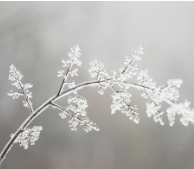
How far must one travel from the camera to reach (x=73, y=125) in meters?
1.63

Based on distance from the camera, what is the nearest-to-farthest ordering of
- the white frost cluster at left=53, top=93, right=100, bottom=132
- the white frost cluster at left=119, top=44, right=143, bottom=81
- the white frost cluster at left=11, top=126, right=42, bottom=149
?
1. the white frost cluster at left=11, top=126, right=42, bottom=149
2. the white frost cluster at left=53, top=93, right=100, bottom=132
3. the white frost cluster at left=119, top=44, right=143, bottom=81

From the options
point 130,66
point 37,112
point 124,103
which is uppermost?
point 130,66

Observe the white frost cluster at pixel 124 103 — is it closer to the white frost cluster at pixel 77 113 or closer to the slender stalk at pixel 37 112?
the slender stalk at pixel 37 112

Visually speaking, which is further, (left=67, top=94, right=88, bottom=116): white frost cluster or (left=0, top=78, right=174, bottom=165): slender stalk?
(left=67, top=94, right=88, bottom=116): white frost cluster

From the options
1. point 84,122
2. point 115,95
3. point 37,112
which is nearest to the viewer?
point 37,112

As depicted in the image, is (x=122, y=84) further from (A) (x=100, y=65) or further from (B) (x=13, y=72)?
(B) (x=13, y=72)

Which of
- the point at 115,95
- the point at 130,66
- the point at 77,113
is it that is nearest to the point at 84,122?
the point at 77,113

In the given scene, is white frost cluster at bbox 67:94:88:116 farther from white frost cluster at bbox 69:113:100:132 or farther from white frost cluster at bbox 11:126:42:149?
white frost cluster at bbox 11:126:42:149

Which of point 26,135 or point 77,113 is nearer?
point 26,135

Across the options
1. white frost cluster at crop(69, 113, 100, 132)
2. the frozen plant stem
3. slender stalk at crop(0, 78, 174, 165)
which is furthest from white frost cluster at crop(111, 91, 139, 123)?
white frost cluster at crop(69, 113, 100, 132)

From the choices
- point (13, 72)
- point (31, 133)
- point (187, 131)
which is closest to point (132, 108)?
point (31, 133)

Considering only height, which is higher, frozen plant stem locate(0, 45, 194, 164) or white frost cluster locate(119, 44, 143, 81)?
white frost cluster locate(119, 44, 143, 81)

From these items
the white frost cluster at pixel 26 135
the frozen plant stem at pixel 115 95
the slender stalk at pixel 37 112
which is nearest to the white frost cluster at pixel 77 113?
the frozen plant stem at pixel 115 95

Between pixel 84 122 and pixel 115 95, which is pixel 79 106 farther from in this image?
pixel 115 95
